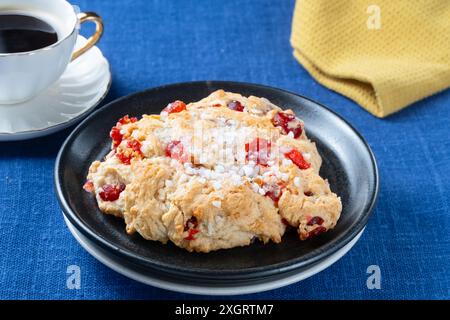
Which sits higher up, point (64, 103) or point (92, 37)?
point (92, 37)

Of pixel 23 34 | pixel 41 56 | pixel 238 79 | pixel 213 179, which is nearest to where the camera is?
pixel 213 179

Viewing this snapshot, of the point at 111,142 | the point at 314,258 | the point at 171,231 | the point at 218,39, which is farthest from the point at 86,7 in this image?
the point at 314,258

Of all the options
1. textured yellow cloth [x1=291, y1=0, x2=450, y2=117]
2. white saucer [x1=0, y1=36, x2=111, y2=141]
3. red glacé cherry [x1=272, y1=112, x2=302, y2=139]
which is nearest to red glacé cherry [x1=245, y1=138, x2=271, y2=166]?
red glacé cherry [x1=272, y1=112, x2=302, y2=139]

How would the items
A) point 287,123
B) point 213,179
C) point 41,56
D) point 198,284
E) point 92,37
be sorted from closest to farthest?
point 198,284 < point 213,179 < point 287,123 < point 41,56 < point 92,37

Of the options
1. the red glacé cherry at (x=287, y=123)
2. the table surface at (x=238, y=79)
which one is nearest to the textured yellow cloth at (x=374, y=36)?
the table surface at (x=238, y=79)

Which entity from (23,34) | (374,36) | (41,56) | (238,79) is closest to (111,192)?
(41,56)

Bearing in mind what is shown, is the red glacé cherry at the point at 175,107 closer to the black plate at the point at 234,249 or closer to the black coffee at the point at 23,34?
the black plate at the point at 234,249

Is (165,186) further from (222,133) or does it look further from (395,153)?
(395,153)

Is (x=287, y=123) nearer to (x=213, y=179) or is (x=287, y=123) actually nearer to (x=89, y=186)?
(x=213, y=179)
